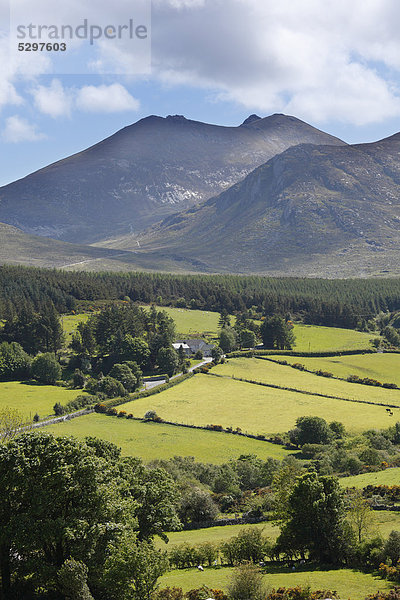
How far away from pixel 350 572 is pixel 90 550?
62.7ft

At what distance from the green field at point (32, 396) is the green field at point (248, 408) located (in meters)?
14.2

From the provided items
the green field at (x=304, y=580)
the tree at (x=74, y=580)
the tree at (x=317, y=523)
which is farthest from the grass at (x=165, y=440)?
the tree at (x=74, y=580)

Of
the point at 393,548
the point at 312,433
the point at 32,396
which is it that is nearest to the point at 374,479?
the point at 393,548

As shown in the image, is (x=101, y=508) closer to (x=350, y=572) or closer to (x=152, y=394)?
(x=350, y=572)

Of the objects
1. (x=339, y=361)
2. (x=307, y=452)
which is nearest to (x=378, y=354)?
(x=339, y=361)

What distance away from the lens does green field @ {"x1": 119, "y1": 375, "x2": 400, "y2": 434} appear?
101m

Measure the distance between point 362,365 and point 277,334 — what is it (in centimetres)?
3118

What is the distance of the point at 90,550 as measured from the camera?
34.4 meters

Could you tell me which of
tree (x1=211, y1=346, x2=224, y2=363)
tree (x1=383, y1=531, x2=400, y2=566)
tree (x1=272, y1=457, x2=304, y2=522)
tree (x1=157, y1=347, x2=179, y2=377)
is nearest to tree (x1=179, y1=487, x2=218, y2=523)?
tree (x1=272, y1=457, x2=304, y2=522)

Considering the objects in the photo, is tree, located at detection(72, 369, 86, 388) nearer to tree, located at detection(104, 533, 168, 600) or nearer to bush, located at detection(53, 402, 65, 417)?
bush, located at detection(53, 402, 65, 417)

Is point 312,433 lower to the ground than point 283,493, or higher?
A: lower

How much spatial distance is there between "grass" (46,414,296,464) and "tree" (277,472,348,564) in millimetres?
34861

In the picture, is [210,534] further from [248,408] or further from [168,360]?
[168,360]

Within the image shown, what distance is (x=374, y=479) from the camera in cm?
6394
